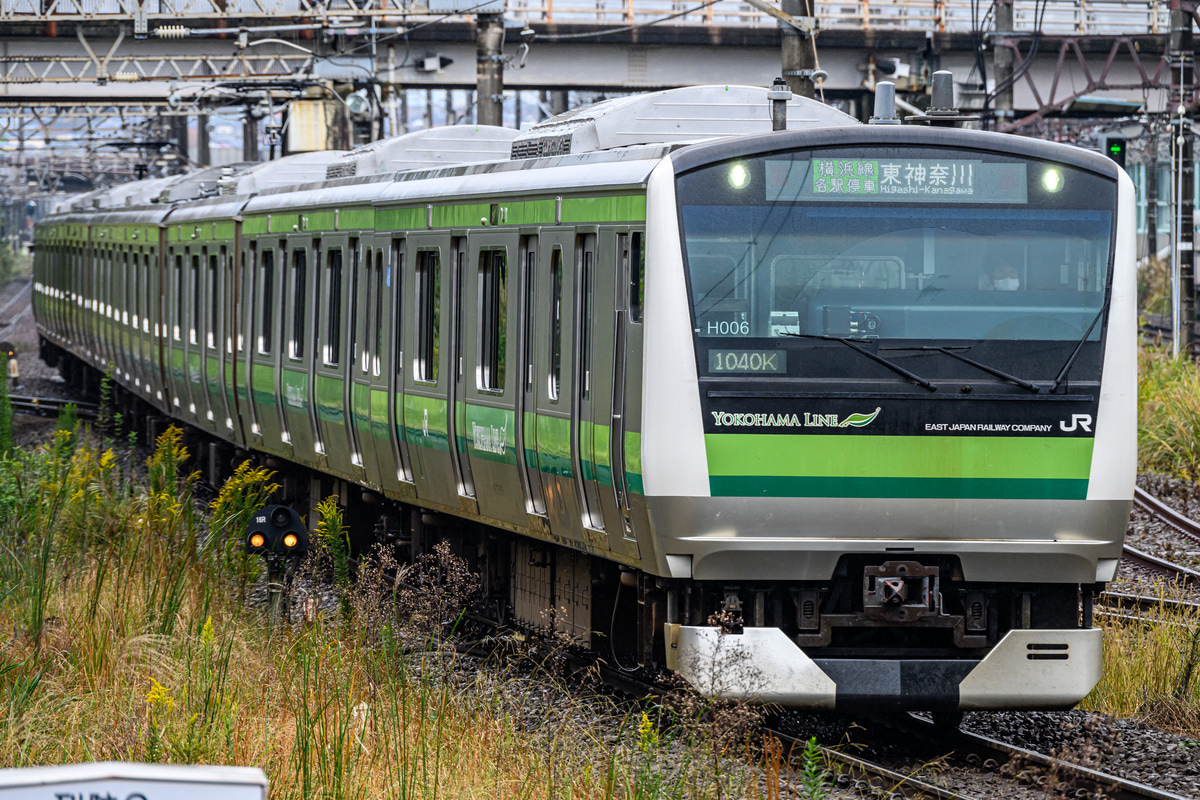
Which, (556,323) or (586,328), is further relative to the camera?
(556,323)

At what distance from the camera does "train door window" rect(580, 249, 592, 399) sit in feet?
29.5

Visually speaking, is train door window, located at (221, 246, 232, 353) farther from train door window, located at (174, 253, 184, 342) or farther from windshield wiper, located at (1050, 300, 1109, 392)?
windshield wiper, located at (1050, 300, 1109, 392)

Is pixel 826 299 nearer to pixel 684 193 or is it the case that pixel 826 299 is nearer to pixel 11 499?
pixel 684 193

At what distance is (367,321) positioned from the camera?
12.4 metres

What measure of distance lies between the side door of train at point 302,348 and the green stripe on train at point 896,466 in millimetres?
6289

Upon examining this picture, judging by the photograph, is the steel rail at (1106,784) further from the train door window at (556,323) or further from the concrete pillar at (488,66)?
the concrete pillar at (488,66)

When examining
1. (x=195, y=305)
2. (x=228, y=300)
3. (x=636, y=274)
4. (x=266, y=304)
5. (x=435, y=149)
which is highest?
(x=435, y=149)

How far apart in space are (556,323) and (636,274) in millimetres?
1177

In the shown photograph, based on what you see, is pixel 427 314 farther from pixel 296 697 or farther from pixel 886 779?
pixel 886 779

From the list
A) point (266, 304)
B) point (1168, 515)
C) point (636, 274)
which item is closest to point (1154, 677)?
point (636, 274)

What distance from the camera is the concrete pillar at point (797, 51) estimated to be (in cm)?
1549

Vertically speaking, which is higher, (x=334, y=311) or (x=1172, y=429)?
(x=334, y=311)

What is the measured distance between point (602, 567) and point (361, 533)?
5.30m

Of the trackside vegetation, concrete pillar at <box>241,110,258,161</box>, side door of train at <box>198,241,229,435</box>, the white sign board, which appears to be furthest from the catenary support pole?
the white sign board
